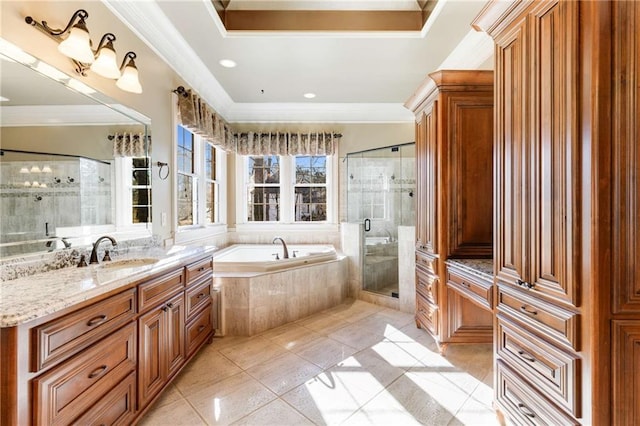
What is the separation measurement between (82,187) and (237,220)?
2.65 m

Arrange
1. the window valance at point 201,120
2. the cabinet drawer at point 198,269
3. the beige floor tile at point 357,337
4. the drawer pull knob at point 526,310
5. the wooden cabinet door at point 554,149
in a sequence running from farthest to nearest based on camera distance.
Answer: the window valance at point 201,120 → the beige floor tile at point 357,337 → the cabinet drawer at point 198,269 → the drawer pull knob at point 526,310 → the wooden cabinet door at point 554,149

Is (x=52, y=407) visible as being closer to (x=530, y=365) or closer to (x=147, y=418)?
(x=147, y=418)

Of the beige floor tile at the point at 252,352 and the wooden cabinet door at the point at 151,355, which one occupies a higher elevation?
the wooden cabinet door at the point at 151,355

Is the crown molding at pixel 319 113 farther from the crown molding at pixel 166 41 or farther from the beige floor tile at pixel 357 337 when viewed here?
the beige floor tile at pixel 357 337

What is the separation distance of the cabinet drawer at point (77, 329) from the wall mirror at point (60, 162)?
1.86ft

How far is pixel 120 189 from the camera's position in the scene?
2020 millimetres

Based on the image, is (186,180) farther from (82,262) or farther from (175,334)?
(175,334)

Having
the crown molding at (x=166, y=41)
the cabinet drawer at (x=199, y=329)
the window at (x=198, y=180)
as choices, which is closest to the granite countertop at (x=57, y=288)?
the cabinet drawer at (x=199, y=329)

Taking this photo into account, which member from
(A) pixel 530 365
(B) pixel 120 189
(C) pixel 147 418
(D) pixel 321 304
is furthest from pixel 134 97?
(A) pixel 530 365

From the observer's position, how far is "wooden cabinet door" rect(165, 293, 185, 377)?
5.73 ft

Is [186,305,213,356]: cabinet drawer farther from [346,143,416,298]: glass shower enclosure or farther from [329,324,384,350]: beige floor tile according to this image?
[346,143,416,298]: glass shower enclosure

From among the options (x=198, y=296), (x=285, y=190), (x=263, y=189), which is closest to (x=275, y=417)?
(x=198, y=296)

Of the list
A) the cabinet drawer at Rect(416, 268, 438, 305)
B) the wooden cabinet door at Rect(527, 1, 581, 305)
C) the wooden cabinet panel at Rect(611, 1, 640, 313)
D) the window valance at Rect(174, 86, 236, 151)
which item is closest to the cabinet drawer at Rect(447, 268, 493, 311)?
the cabinet drawer at Rect(416, 268, 438, 305)

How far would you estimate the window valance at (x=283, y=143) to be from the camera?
163 inches
